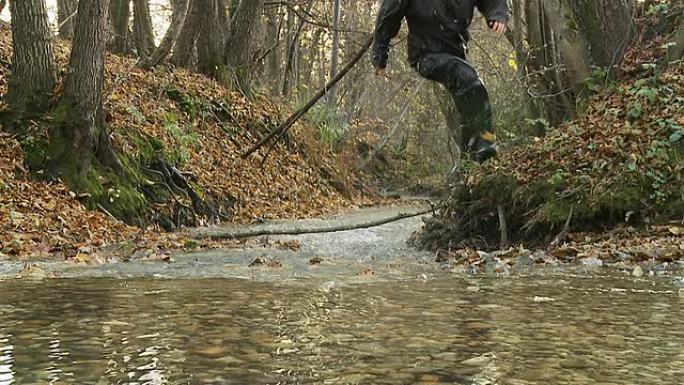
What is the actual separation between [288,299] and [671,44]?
677 centimetres

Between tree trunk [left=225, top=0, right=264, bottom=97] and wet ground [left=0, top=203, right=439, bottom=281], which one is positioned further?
tree trunk [left=225, top=0, right=264, bottom=97]

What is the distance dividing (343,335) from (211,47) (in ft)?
48.1

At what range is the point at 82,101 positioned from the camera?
942cm

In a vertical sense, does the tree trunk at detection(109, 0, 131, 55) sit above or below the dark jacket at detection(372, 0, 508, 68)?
above

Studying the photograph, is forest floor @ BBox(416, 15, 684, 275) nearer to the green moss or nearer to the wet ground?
the wet ground

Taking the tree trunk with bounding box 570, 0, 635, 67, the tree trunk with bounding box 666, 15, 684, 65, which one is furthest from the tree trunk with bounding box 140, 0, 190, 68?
the tree trunk with bounding box 666, 15, 684, 65

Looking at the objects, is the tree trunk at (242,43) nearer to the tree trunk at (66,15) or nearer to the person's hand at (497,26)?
the tree trunk at (66,15)

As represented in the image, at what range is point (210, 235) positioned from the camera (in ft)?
27.9

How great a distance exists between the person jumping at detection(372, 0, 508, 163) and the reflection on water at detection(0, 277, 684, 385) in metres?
3.19

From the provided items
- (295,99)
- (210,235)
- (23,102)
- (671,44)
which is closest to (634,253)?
(671,44)

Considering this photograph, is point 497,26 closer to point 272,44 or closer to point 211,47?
point 211,47

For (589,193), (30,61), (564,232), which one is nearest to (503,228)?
(564,232)

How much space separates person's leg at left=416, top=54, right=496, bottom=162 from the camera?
6.91 m

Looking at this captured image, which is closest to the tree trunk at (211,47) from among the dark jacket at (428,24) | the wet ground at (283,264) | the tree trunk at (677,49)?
the wet ground at (283,264)
